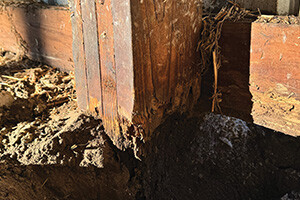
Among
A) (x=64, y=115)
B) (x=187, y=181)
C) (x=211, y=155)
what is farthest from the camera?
(x=211, y=155)

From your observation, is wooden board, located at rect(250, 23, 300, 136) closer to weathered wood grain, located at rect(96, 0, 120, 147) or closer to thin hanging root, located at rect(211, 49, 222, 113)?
thin hanging root, located at rect(211, 49, 222, 113)

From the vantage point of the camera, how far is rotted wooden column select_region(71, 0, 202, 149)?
1045 millimetres

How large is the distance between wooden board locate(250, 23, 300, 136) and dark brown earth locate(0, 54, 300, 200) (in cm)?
35

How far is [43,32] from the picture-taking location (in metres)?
1.95

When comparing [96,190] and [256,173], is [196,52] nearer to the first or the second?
[96,190]

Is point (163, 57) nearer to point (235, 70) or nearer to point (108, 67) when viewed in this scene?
point (108, 67)

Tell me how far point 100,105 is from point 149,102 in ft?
0.70

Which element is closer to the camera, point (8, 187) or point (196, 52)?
point (8, 187)

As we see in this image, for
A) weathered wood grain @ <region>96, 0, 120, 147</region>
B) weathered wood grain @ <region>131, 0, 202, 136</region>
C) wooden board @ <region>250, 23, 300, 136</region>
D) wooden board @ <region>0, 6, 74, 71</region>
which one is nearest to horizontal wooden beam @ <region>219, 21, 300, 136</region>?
wooden board @ <region>250, 23, 300, 136</region>

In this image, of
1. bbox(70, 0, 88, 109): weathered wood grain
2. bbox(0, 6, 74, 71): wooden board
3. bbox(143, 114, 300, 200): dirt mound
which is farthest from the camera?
bbox(0, 6, 74, 71): wooden board

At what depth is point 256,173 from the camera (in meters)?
1.68

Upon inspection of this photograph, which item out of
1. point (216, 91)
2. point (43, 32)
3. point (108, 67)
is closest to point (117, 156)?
point (108, 67)

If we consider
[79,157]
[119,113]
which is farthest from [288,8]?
[79,157]

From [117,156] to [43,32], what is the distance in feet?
3.55
